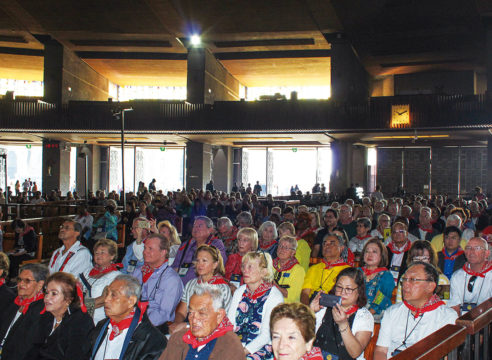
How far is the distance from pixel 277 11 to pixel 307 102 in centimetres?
436

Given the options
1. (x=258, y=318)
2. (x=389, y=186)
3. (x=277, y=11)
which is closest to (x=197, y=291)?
(x=258, y=318)

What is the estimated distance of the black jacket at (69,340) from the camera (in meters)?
3.57

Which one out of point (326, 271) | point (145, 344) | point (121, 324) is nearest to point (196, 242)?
point (326, 271)

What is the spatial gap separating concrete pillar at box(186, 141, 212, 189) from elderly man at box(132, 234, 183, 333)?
2051 centimetres

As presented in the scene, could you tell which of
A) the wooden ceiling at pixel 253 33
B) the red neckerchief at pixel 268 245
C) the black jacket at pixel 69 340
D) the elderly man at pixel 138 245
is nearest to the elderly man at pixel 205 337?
the black jacket at pixel 69 340

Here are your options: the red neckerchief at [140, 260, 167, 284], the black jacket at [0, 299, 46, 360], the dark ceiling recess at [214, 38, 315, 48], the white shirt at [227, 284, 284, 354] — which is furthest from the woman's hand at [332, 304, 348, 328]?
the dark ceiling recess at [214, 38, 315, 48]

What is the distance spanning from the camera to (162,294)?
4.59 metres

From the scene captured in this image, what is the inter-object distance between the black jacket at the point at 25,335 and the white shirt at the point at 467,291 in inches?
140

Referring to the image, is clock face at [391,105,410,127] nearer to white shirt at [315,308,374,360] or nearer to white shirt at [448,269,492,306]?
white shirt at [448,269,492,306]

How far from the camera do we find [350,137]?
2323cm

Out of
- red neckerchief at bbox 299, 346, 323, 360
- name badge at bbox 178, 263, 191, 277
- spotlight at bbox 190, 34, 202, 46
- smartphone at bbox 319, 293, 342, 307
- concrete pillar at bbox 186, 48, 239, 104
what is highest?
spotlight at bbox 190, 34, 202, 46

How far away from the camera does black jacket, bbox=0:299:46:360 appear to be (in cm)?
388

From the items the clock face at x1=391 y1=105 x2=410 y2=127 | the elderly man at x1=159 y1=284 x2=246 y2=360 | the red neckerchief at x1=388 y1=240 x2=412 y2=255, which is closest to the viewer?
the elderly man at x1=159 y1=284 x2=246 y2=360

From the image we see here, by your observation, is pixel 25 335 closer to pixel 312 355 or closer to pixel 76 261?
pixel 76 261
